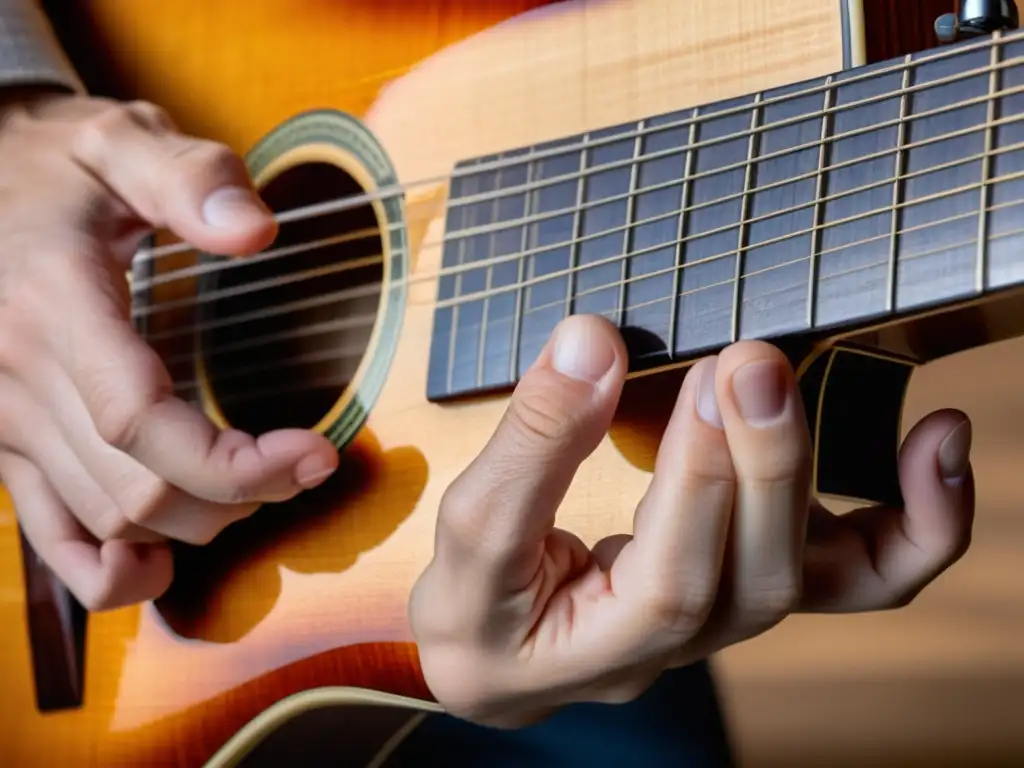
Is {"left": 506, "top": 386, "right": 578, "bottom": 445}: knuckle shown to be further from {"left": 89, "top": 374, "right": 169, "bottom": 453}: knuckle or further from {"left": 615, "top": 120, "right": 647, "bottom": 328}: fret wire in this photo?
{"left": 89, "top": 374, "right": 169, "bottom": 453}: knuckle

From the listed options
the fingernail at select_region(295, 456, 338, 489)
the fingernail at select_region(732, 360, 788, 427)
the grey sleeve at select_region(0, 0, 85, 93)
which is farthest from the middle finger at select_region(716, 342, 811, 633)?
the grey sleeve at select_region(0, 0, 85, 93)

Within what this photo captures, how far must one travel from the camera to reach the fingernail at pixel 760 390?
423mm

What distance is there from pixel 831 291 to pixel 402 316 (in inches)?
11.3

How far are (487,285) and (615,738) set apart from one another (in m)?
0.40

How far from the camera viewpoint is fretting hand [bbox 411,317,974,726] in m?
0.45

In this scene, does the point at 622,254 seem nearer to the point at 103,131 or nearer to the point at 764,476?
the point at 764,476

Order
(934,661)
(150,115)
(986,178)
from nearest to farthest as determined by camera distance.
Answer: (986,178)
(150,115)
(934,661)

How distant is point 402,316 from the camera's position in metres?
0.64

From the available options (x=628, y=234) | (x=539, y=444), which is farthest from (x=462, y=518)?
(x=628, y=234)

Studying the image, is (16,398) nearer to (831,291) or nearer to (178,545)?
(178,545)

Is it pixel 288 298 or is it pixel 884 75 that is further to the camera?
pixel 288 298

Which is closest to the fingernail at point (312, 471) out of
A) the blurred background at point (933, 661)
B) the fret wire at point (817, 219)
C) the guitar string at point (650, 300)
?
the guitar string at point (650, 300)

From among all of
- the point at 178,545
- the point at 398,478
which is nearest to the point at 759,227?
the point at 398,478

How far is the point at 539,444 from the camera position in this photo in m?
0.47
